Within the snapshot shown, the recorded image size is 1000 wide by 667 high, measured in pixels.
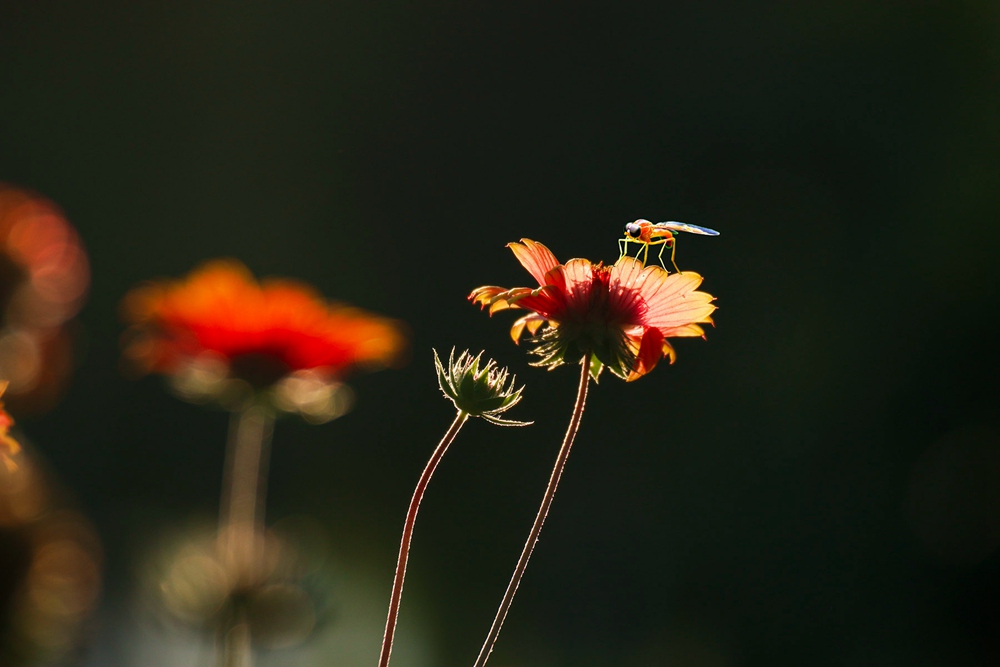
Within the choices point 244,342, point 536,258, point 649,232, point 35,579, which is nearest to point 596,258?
point 244,342

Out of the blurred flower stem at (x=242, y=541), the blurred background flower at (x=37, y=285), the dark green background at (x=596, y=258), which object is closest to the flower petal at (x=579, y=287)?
the blurred flower stem at (x=242, y=541)

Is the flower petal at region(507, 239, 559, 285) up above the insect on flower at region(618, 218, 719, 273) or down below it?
below

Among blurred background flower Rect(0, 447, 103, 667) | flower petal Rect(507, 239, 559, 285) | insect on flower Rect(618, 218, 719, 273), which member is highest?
insect on flower Rect(618, 218, 719, 273)

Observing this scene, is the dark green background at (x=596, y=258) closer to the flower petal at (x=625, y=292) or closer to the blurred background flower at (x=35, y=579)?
the blurred background flower at (x=35, y=579)

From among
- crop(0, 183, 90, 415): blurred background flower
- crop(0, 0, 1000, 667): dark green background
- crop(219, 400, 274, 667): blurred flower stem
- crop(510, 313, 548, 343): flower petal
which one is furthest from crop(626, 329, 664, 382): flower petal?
crop(0, 0, 1000, 667): dark green background

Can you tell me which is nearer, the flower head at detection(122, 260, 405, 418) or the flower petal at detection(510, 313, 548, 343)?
the flower petal at detection(510, 313, 548, 343)

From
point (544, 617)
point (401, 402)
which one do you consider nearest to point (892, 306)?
point (544, 617)

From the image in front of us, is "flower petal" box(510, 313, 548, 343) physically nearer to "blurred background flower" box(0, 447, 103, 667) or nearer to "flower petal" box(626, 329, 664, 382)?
"flower petal" box(626, 329, 664, 382)
